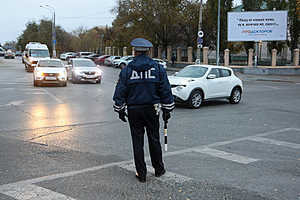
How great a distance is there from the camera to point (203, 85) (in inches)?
520

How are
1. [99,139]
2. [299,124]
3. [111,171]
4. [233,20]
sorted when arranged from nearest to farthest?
[111,171], [99,139], [299,124], [233,20]

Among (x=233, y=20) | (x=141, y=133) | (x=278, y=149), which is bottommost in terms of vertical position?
(x=278, y=149)

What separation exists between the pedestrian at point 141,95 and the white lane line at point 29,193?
1176 millimetres

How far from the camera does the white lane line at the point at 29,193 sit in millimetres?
4578

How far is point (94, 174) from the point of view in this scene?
5488 mm

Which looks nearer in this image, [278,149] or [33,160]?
[33,160]

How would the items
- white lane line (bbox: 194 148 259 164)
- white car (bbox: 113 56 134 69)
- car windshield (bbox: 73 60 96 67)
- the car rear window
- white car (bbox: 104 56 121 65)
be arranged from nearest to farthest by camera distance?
white lane line (bbox: 194 148 259 164)
the car rear window
car windshield (bbox: 73 60 96 67)
white car (bbox: 113 56 134 69)
white car (bbox: 104 56 121 65)

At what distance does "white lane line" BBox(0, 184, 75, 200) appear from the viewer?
15.0 feet

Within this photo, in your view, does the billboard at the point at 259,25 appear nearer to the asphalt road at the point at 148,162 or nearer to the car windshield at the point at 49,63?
the car windshield at the point at 49,63

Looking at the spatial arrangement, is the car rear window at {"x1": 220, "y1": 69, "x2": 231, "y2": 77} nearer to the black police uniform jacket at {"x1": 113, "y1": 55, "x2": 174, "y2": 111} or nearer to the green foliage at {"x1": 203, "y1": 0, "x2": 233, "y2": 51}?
the black police uniform jacket at {"x1": 113, "y1": 55, "x2": 174, "y2": 111}

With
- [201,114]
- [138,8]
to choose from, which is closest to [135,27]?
[138,8]

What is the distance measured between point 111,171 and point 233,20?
1281 inches

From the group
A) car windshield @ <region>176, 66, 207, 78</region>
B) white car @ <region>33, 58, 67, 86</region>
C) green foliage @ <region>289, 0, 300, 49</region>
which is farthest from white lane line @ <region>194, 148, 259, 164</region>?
green foliage @ <region>289, 0, 300, 49</region>

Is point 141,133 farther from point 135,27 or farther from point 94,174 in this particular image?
point 135,27
